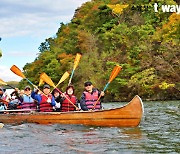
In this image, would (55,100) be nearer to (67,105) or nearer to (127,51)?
(67,105)

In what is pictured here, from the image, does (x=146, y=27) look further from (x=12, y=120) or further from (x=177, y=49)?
(x=12, y=120)

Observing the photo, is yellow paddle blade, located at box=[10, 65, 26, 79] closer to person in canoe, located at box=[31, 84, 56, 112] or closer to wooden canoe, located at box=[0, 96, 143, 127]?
person in canoe, located at box=[31, 84, 56, 112]

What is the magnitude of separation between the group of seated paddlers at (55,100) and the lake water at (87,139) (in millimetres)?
1032

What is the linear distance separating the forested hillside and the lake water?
80.6 feet

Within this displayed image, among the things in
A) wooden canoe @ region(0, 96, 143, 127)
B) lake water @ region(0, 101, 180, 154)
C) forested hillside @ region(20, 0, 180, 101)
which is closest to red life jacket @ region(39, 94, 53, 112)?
wooden canoe @ region(0, 96, 143, 127)

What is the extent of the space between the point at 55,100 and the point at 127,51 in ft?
97.4

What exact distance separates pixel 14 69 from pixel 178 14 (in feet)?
91.6

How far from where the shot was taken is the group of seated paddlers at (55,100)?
13.1 metres

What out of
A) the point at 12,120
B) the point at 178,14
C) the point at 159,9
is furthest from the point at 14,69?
the point at 159,9

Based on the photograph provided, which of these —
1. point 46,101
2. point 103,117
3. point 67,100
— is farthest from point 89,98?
point 46,101

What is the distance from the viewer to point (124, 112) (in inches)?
472

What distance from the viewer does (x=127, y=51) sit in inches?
1713

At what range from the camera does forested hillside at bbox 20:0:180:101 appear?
37.5 metres

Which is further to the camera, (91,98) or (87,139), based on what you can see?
(91,98)
